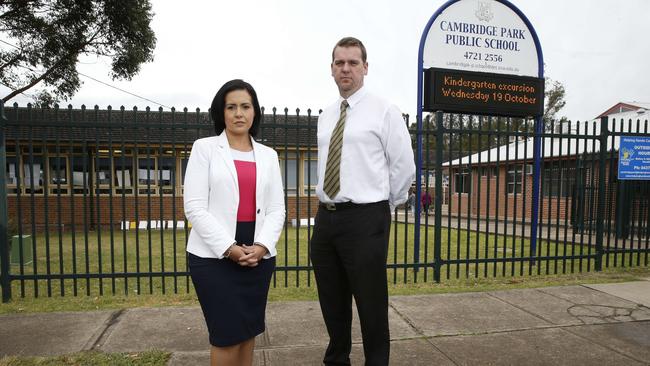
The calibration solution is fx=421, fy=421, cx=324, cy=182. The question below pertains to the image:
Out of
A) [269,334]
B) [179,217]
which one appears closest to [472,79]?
[269,334]

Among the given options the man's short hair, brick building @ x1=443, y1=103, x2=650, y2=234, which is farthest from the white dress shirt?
brick building @ x1=443, y1=103, x2=650, y2=234

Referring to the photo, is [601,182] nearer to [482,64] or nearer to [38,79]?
[482,64]

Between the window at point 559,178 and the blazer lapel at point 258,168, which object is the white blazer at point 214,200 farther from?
the window at point 559,178

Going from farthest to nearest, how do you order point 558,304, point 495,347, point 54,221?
point 54,221
point 558,304
point 495,347

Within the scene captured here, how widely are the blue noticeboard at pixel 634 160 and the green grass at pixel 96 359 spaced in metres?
6.69

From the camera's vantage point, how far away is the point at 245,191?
2307 mm

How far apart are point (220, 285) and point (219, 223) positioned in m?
0.33

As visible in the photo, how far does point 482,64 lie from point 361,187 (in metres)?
5.14

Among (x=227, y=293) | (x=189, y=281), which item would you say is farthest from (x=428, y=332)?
(x=189, y=281)

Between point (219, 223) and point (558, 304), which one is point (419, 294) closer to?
point (558, 304)

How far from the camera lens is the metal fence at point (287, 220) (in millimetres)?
4703

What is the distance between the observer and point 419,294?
496 centimetres

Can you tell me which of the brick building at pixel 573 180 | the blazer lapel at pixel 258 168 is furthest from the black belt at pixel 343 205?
the brick building at pixel 573 180

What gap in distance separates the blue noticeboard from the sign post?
1.15 meters
